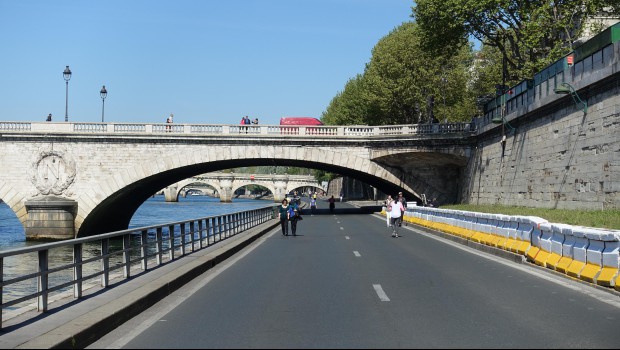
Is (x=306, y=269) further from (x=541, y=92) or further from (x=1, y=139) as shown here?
(x=1, y=139)

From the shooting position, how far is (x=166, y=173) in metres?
53.0

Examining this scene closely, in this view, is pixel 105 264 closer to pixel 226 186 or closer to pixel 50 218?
pixel 50 218

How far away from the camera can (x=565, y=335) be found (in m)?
8.31

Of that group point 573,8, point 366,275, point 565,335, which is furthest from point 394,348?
point 573,8

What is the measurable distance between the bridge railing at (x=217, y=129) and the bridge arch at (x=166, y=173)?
4.35ft

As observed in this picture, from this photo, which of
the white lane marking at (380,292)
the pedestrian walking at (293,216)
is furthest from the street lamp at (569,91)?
the white lane marking at (380,292)

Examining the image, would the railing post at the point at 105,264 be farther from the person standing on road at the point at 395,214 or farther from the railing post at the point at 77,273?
the person standing on road at the point at 395,214

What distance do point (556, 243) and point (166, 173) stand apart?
134ft

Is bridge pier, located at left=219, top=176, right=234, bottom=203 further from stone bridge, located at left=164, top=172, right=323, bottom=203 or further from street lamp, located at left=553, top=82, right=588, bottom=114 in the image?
street lamp, located at left=553, top=82, right=588, bottom=114

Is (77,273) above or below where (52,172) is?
below

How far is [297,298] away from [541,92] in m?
25.8

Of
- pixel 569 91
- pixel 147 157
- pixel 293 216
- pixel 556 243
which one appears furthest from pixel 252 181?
pixel 556 243

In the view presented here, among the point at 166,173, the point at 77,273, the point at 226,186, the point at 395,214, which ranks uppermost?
the point at 226,186

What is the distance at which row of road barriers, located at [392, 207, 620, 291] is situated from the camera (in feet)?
40.8
